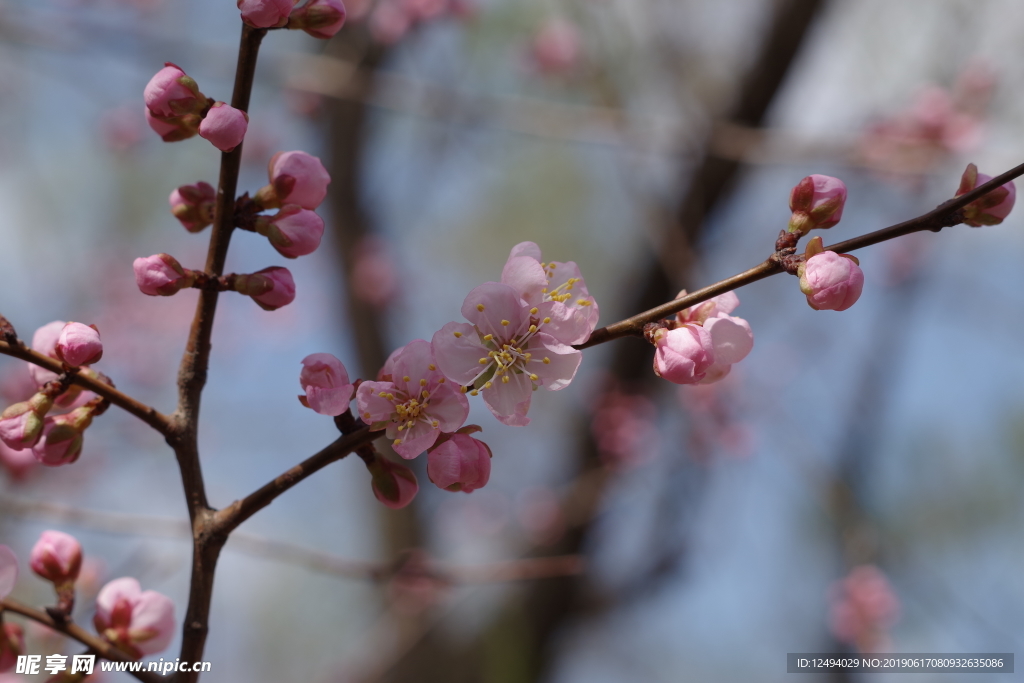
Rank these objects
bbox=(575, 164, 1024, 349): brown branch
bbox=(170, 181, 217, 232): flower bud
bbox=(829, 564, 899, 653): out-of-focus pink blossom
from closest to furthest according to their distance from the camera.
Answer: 1. bbox=(575, 164, 1024, 349): brown branch
2. bbox=(170, 181, 217, 232): flower bud
3. bbox=(829, 564, 899, 653): out-of-focus pink blossom

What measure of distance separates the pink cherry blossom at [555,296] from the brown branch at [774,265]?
0.08ft

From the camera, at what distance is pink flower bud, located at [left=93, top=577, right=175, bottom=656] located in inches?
36.4

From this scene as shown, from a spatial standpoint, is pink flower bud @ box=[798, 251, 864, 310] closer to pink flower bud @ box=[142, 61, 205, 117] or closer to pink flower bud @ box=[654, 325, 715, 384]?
pink flower bud @ box=[654, 325, 715, 384]

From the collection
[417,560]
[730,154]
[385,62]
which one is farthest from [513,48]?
[417,560]

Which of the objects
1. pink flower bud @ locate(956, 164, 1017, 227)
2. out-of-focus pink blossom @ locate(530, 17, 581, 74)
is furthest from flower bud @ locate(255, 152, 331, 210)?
out-of-focus pink blossom @ locate(530, 17, 581, 74)

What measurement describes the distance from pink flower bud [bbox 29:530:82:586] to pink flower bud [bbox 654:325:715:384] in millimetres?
829

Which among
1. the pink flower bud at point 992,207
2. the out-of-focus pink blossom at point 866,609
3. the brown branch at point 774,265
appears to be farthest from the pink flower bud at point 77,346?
the out-of-focus pink blossom at point 866,609

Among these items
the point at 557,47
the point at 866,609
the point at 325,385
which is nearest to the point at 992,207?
the point at 325,385

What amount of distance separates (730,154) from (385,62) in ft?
5.97

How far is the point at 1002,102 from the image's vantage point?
3.25 meters

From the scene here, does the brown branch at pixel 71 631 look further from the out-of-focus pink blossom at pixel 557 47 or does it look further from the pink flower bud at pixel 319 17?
the out-of-focus pink blossom at pixel 557 47

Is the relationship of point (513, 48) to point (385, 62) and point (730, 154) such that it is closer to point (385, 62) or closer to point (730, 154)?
point (385, 62)

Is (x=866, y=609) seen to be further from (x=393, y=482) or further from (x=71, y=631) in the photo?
(x=71, y=631)

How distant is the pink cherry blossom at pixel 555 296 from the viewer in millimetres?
759
